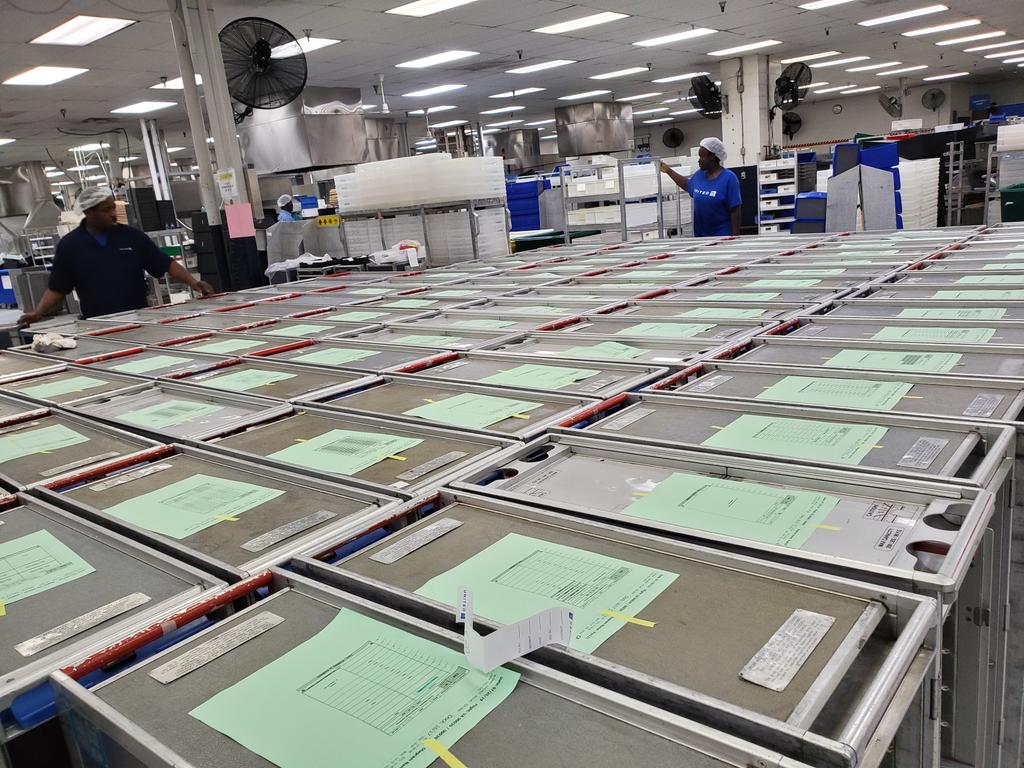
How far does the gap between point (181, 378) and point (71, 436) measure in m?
0.60

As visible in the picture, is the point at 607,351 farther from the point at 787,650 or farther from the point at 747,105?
the point at 747,105

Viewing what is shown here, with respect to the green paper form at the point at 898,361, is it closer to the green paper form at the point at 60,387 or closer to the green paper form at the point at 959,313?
the green paper form at the point at 959,313

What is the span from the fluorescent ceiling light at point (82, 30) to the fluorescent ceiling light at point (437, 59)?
4189 millimetres

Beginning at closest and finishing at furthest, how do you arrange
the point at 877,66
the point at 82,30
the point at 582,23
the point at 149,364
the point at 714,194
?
1. the point at 149,364
2. the point at 714,194
3. the point at 82,30
4. the point at 582,23
5. the point at 877,66

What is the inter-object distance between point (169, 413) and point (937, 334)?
2.30 metres

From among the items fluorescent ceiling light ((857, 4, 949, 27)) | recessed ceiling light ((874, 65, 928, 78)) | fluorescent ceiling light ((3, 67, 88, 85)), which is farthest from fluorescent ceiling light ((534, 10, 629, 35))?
recessed ceiling light ((874, 65, 928, 78))

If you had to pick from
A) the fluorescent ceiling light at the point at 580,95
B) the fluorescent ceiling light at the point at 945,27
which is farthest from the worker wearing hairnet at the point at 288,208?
the fluorescent ceiling light at the point at 945,27

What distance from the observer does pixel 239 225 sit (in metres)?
5.80

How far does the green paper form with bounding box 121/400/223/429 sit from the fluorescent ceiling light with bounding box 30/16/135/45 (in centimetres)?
629

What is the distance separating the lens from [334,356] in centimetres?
279

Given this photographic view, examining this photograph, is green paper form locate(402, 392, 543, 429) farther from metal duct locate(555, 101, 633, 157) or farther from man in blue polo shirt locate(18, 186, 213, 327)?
metal duct locate(555, 101, 633, 157)

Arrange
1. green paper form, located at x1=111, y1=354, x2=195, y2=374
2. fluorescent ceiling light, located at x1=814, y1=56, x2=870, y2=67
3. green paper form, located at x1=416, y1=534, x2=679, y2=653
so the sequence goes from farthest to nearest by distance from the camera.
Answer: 1. fluorescent ceiling light, located at x1=814, y1=56, x2=870, y2=67
2. green paper form, located at x1=111, y1=354, x2=195, y2=374
3. green paper form, located at x1=416, y1=534, x2=679, y2=653

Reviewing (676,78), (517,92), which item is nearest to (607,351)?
(517,92)

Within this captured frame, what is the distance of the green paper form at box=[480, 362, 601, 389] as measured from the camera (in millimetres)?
2119
